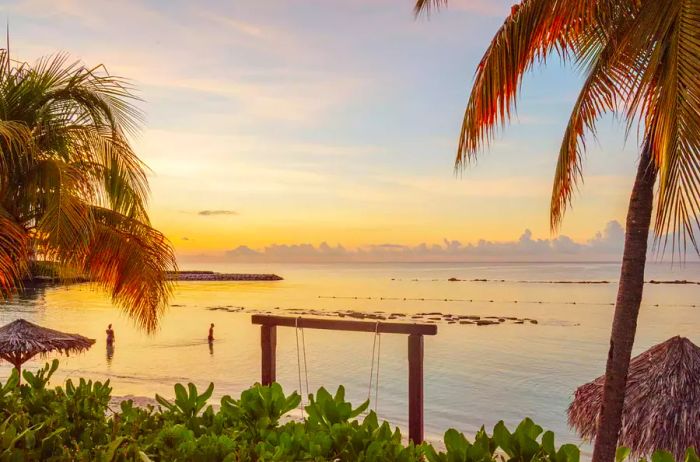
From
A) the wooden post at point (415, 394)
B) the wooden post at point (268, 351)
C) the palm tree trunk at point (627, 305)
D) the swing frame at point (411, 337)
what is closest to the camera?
the swing frame at point (411, 337)

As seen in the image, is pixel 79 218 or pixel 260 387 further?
pixel 79 218

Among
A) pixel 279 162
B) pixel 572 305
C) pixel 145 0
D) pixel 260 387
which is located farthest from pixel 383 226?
pixel 260 387

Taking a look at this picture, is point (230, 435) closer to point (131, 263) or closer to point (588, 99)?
point (588, 99)

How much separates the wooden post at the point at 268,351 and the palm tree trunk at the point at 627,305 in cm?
272

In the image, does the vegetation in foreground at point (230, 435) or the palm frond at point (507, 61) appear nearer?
the vegetation in foreground at point (230, 435)

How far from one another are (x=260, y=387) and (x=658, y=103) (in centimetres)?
370

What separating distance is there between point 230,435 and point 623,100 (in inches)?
215

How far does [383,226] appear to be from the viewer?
170ft

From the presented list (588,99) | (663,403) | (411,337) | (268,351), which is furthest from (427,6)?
(663,403)

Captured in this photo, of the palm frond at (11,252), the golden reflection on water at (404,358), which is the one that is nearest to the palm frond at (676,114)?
the palm frond at (11,252)

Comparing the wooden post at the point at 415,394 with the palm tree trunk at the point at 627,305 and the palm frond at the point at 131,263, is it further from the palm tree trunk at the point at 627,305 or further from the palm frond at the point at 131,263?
the palm frond at the point at 131,263

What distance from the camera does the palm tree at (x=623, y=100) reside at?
12.7ft

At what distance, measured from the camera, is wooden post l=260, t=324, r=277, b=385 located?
5.72 meters

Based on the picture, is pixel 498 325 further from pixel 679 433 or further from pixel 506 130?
pixel 506 130
